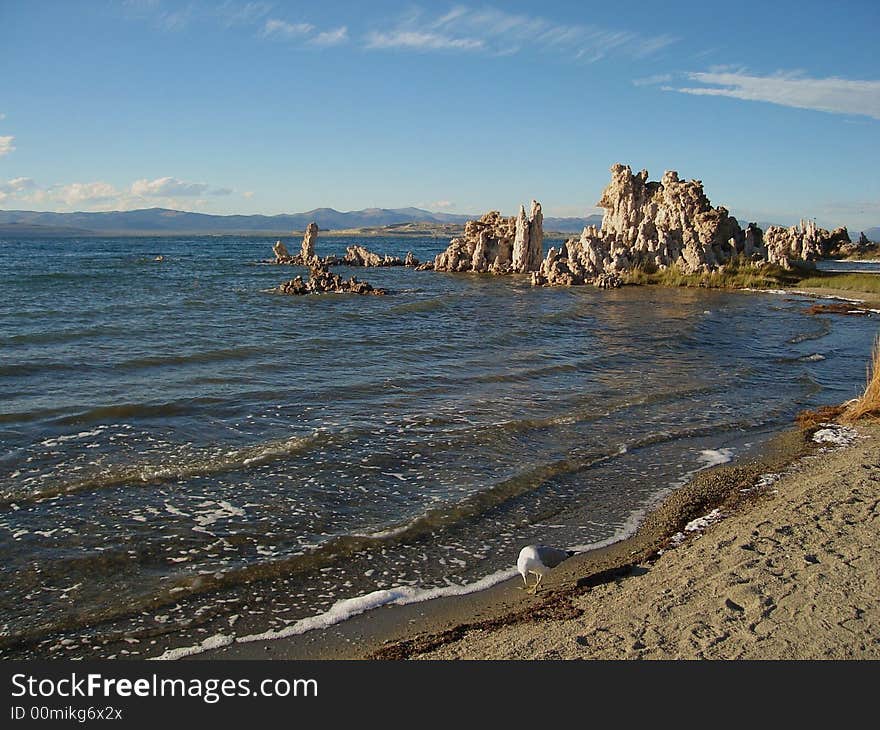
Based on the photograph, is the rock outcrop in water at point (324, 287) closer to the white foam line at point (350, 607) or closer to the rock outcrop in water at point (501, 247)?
the rock outcrop in water at point (501, 247)

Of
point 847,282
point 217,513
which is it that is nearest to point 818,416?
point 217,513

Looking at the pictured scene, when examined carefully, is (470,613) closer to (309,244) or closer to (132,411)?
(132,411)

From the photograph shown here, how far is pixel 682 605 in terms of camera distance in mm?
6441

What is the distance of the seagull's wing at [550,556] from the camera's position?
23.9ft

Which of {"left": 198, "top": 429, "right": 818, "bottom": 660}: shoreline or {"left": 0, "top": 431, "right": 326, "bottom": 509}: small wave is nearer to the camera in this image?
{"left": 198, "top": 429, "right": 818, "bottom": 660}: shoreline

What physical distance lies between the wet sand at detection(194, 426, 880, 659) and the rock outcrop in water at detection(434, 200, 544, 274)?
47.3 meters

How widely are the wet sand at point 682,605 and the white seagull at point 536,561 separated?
0.58 ft

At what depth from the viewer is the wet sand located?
5742 mm

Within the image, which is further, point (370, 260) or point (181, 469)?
point (370, 260)

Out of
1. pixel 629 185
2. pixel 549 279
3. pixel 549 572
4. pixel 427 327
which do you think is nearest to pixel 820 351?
pixel 427 327

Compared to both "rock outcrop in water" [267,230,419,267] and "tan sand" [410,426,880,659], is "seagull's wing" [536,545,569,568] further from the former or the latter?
"rock outcrop in water" [267,230,419,267]

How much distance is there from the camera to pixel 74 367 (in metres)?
17.8

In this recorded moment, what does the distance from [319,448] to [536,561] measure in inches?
224

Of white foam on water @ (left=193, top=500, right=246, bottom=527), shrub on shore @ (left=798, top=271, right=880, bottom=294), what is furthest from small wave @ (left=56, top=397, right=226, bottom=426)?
shrub on shore @ (left=798, top=271, right=880, bottom=294)
